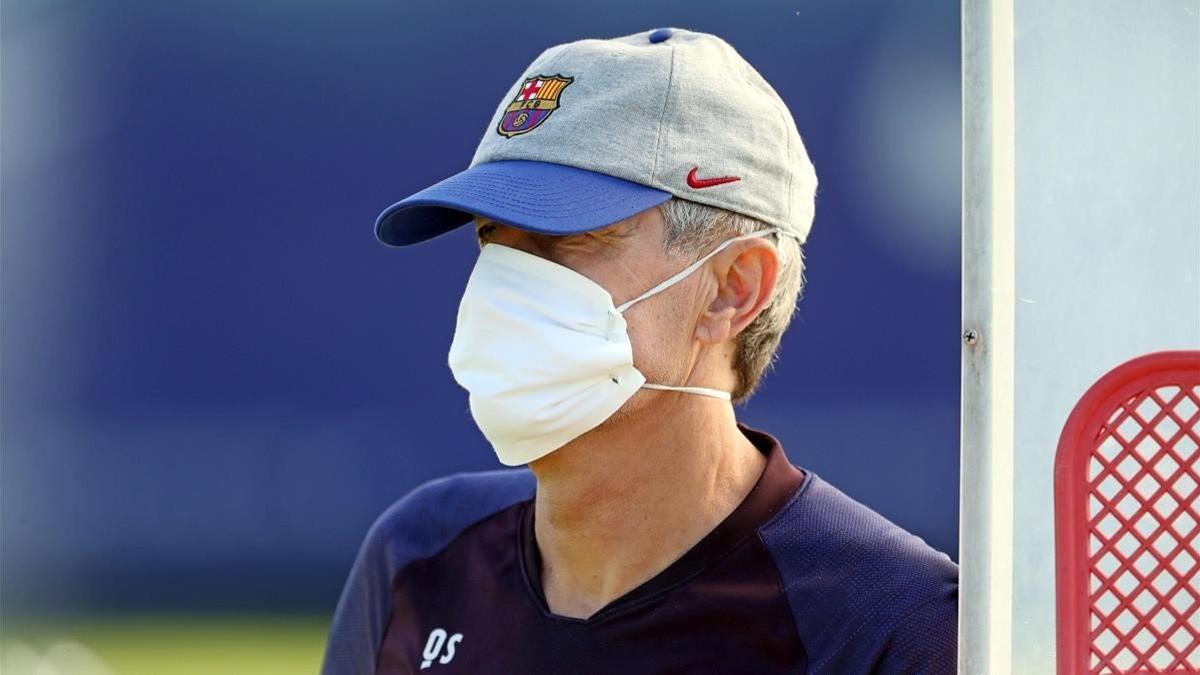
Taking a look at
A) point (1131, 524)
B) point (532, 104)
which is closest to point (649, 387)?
point (532, 104)

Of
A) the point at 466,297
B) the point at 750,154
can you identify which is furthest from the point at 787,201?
the point at 466,297

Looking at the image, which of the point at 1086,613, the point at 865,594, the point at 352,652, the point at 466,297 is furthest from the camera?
the point at 352,652

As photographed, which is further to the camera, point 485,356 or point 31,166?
point 31,166

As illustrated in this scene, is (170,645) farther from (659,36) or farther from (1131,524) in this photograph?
(1131,524)

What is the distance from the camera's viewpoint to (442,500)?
2225 mm

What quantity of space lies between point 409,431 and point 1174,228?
347cm

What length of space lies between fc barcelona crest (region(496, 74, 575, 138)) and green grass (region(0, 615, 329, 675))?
9.82 feet

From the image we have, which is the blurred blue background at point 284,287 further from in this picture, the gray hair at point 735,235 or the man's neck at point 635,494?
the man's neck at point 635,494

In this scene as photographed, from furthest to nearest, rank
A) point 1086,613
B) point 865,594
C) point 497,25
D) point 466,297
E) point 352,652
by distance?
point 497,25, point 352,652, point 466,297, point 865,594, point 1086,613

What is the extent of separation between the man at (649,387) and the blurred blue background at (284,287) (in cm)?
265

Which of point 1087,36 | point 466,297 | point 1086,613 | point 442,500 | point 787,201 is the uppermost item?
point 1087,36

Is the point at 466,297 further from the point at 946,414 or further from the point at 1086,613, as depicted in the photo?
the point at 946,414

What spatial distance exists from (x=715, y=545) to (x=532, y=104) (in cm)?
60

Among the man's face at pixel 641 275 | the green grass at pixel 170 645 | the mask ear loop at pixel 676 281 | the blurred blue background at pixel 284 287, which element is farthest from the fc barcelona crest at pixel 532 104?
the green grass at pixel 170 645
